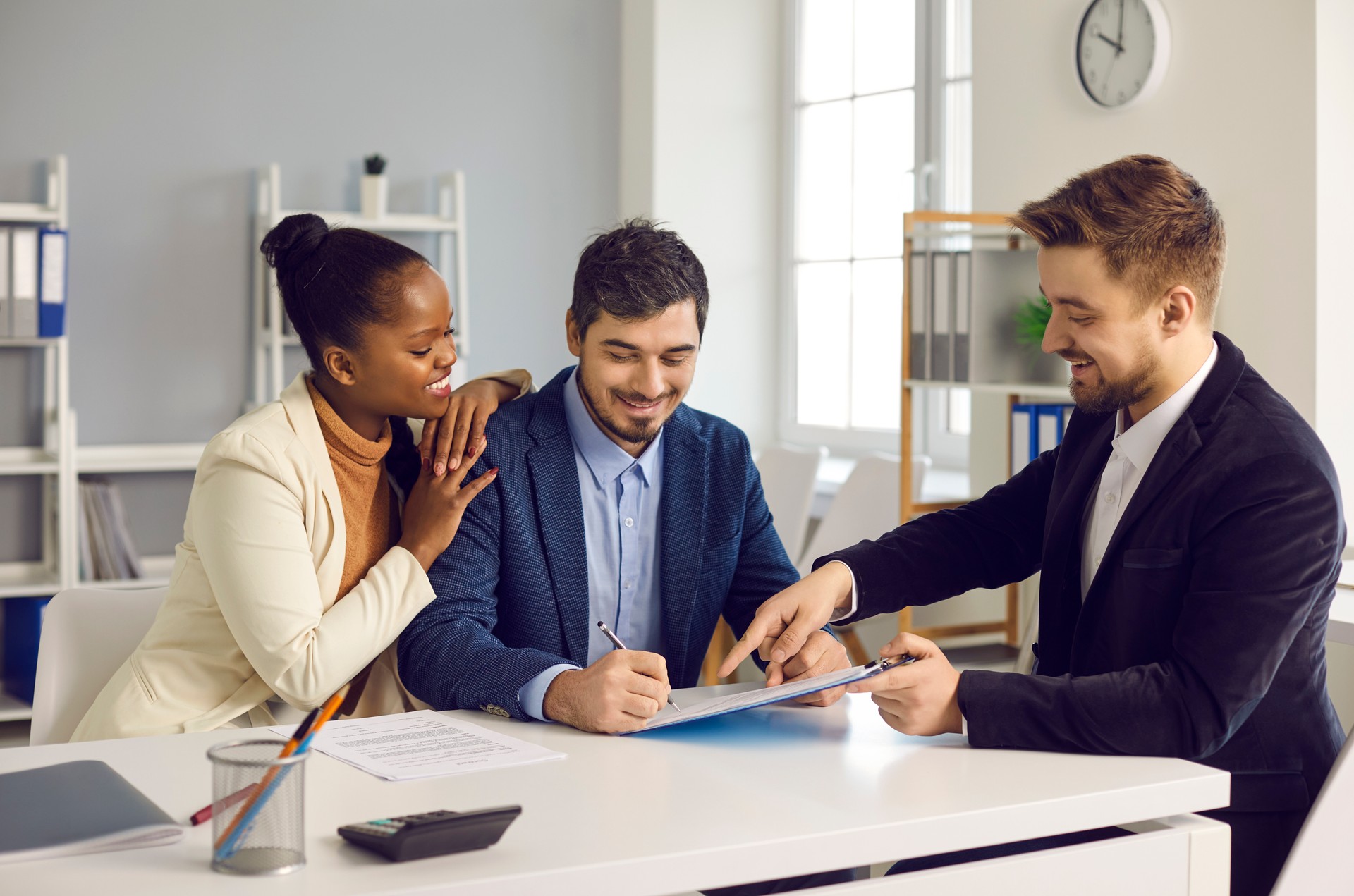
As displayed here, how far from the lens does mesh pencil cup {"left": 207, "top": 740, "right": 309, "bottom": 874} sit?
0.98 m

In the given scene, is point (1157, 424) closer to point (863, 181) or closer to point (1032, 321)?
point (1032, 321)

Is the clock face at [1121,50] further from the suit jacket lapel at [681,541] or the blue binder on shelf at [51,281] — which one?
the blue binder on shelf at [51,281]

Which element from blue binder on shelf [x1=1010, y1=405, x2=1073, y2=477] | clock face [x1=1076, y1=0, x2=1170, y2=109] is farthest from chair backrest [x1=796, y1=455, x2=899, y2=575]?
clock face [x1=1076, y1=0, x2=1170, y2=109]

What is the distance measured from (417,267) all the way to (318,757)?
720 millimetres

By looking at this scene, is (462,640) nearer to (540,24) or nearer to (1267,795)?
(1267,795)

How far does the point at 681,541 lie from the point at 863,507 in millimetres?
1995

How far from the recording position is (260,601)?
1536mm

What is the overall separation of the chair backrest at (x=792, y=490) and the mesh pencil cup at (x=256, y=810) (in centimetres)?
285

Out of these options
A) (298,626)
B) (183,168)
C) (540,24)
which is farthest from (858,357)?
(298,626)

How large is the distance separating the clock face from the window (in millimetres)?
1017

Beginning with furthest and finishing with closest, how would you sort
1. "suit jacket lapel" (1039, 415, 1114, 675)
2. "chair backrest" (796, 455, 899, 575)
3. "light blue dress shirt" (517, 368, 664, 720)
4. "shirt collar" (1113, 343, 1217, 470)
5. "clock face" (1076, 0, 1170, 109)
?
"chair backrest" (796, 455, 899, 575) → "clock face" (1076, 0, 1170, 109) → "light blue dress shirt" (517, 368, 664, 720) → "suit jacket lapel" (1039, 415, 1114, 675) → "shirt collar" (1113, 343, 1217, 470)

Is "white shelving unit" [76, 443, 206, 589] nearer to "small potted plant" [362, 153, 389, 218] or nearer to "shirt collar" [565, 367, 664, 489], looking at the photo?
"small potted plant" [362, 153, 389, 218]

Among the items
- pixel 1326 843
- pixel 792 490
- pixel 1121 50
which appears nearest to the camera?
pixel 1326 843

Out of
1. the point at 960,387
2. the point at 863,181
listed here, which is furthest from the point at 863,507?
the point at 863,181
